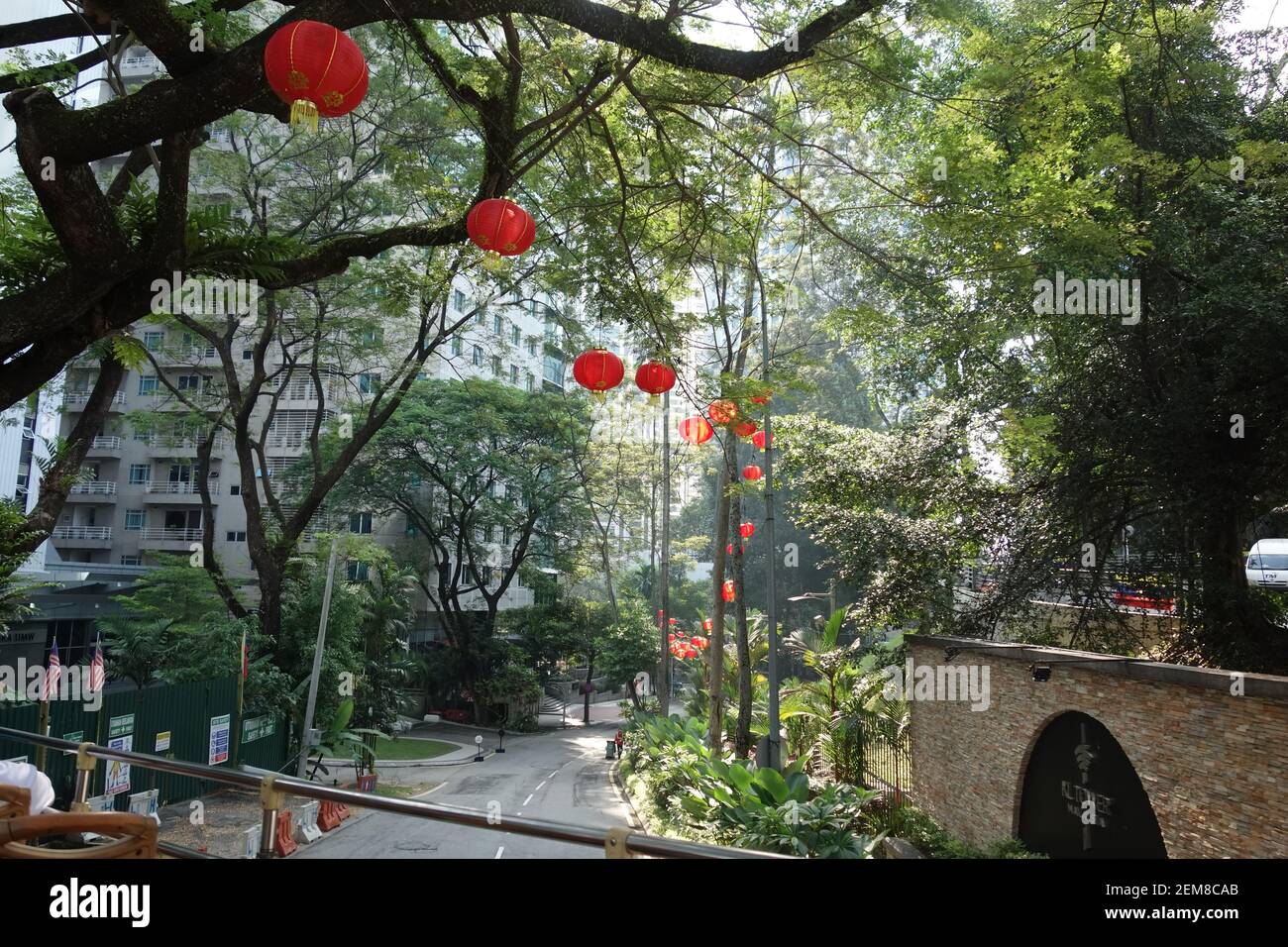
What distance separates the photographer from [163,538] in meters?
39.3

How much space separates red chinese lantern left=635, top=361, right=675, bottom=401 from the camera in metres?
8.09

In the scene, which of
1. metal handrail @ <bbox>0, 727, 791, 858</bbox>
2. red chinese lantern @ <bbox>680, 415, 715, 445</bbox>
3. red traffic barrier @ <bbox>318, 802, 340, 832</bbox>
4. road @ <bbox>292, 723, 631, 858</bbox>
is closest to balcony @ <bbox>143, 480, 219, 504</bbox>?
road @ <bbox>292, 723, 631, 858</bbox>

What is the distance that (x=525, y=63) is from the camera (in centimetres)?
732

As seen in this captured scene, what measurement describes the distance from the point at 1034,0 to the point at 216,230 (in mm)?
12485

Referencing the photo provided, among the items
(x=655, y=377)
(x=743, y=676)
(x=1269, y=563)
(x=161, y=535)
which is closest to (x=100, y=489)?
(x=161, y=535)

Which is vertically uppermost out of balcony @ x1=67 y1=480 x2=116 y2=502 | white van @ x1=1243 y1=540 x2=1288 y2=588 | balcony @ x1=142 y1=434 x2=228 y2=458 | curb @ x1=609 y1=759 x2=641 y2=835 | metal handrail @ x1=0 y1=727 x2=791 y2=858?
balcony @ x1=142 y1=434 x2=228 y2=458

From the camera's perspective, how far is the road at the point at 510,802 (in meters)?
13.7

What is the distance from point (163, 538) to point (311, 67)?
41.1 m

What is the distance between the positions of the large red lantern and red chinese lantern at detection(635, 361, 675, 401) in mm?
2396

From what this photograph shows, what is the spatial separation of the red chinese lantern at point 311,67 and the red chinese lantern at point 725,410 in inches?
179

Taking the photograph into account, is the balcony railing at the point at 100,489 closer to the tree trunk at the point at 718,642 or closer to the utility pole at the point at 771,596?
the tree trunk at the point at 718,642

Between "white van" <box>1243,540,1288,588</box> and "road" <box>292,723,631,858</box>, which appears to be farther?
"white van" <box>1243,540,1288,588</box>

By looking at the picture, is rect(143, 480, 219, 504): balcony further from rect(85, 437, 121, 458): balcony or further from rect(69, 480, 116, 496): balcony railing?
rect(85, 437, 121, 458): balcony

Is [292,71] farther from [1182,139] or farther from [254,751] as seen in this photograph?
[254,751]
